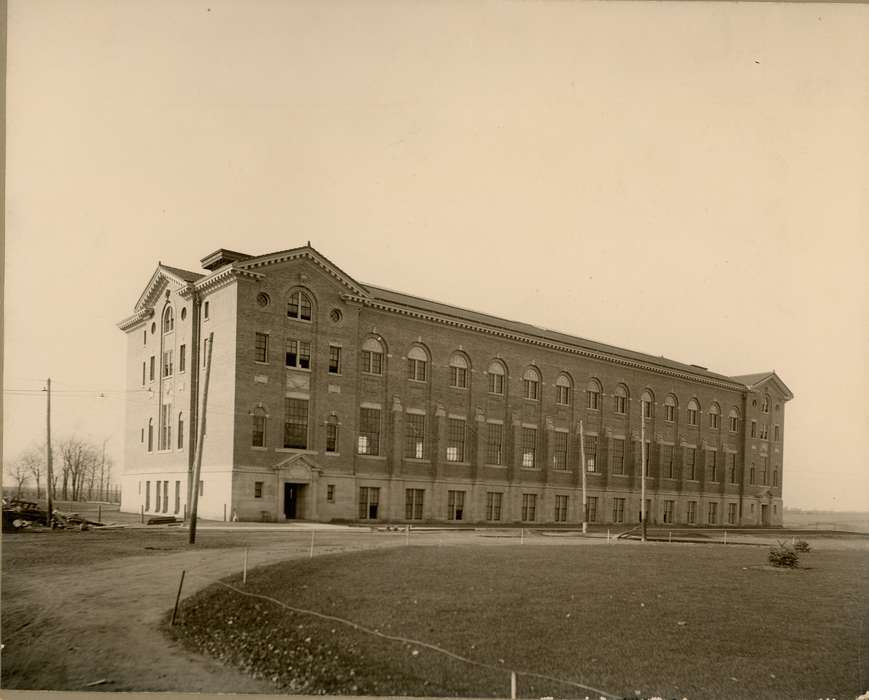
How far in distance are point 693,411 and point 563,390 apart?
21.8 ft

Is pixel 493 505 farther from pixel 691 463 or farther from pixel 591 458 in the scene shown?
pixel 691 463

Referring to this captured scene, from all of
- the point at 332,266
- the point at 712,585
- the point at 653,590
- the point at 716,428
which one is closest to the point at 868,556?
the point at 712,585

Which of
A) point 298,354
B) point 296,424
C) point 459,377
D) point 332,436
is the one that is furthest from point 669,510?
point 298,354

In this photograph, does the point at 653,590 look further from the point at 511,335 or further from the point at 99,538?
the point at 511,335

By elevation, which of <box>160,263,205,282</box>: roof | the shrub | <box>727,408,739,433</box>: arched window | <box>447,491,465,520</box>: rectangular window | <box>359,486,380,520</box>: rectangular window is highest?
<box>160,263,205,282</box>: roof

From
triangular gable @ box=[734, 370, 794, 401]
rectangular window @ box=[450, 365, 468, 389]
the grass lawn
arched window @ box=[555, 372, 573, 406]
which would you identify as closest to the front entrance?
rectangular window @ box=[450, 365, 468, 389]

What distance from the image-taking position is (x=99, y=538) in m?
19.4

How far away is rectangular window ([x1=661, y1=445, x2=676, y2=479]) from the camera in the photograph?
3399 centimetres

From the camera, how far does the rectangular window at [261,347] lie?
24.2 meters

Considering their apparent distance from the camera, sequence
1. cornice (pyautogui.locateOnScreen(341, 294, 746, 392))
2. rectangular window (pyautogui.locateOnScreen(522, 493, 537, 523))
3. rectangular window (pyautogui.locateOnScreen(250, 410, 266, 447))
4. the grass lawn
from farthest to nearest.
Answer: rectangular window (pyautogui.locateOnScreen(522, 493, 537, 523)), cornice (pyautogui.locateOnScreen(341, 294, 746, 392)), rectangular window (pyautogui.locateOnScreen(250, 410, 266, 447)), the grass lawn

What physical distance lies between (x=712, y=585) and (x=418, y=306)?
15.2 metres

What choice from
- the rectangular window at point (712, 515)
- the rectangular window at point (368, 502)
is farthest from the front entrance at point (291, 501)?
the rectangular window at point (712, 515)

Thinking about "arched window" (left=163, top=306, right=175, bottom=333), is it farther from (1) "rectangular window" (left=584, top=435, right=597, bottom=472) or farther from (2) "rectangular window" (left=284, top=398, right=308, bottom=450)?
(1) "rectangular window" (left=584, top=435, right=597, bottom=472)

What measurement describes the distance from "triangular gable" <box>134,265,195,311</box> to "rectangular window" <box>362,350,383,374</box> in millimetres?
6963
